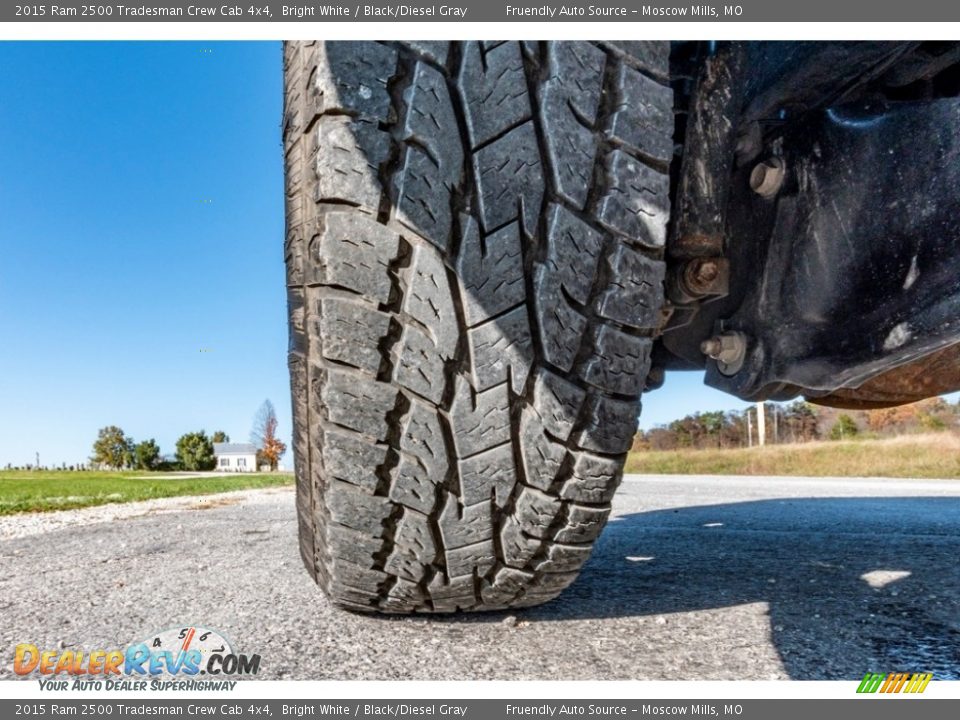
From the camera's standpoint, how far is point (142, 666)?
839 mm

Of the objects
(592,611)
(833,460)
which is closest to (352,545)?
(592,611)

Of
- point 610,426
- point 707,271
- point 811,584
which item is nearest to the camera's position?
point 610,426

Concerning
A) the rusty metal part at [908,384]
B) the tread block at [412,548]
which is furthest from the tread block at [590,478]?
the rusty metal part at [908,384]

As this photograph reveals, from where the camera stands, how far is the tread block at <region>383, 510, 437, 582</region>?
2.80ft

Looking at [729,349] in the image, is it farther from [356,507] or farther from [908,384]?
[356,507]

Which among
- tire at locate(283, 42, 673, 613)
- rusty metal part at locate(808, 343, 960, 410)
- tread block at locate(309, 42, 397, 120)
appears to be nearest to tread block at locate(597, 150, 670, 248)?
tire at locate(283, 42, 673, 613)

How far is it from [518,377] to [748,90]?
26.0 inches

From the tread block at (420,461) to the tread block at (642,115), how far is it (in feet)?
1.53

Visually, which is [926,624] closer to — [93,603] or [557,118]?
[557,118]

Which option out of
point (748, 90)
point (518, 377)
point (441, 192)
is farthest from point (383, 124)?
point (748, 90)

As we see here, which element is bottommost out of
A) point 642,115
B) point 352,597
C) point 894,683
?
point 894,683

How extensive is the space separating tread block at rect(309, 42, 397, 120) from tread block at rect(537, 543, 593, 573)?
671 millimetres

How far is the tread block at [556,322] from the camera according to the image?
31.1 inches

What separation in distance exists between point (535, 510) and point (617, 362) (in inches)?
9.8
